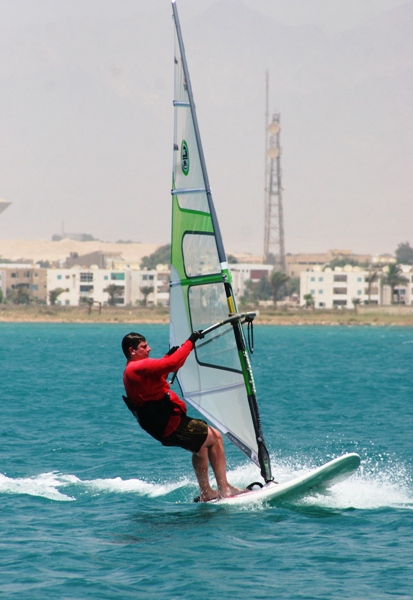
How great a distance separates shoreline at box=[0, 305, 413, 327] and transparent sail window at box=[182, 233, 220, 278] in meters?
117

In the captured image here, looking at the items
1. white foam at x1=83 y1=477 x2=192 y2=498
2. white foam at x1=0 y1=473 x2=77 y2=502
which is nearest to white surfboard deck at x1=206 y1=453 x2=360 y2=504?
white foam at x1=83 y1=477 x2=192 y2=498

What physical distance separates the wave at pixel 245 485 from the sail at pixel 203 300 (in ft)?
3.64

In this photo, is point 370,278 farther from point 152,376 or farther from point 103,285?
point 152,376

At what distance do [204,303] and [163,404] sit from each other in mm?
1540

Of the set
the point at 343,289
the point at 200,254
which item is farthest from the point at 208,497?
the point at 343,289

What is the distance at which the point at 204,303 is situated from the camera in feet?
36.7

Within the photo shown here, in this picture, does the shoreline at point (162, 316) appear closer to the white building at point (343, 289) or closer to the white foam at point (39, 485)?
the white building at point (343, 289)

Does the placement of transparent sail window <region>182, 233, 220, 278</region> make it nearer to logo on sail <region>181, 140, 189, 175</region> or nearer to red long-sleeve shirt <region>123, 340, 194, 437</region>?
logo on sail <region>181, 140, 189, 175</region>

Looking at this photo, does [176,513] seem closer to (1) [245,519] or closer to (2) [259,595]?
(1) [245,519]

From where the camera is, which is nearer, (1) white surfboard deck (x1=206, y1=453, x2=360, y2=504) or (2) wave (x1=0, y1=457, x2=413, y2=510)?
(1) white surfboard deck (x1=206, y1=453, x2=360, y2=504)

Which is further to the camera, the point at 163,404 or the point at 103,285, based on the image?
the point at 103,285

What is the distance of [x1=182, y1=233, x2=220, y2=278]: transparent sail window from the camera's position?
11.1 metres

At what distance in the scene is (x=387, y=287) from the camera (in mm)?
147875

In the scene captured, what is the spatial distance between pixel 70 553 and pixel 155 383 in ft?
5.93
